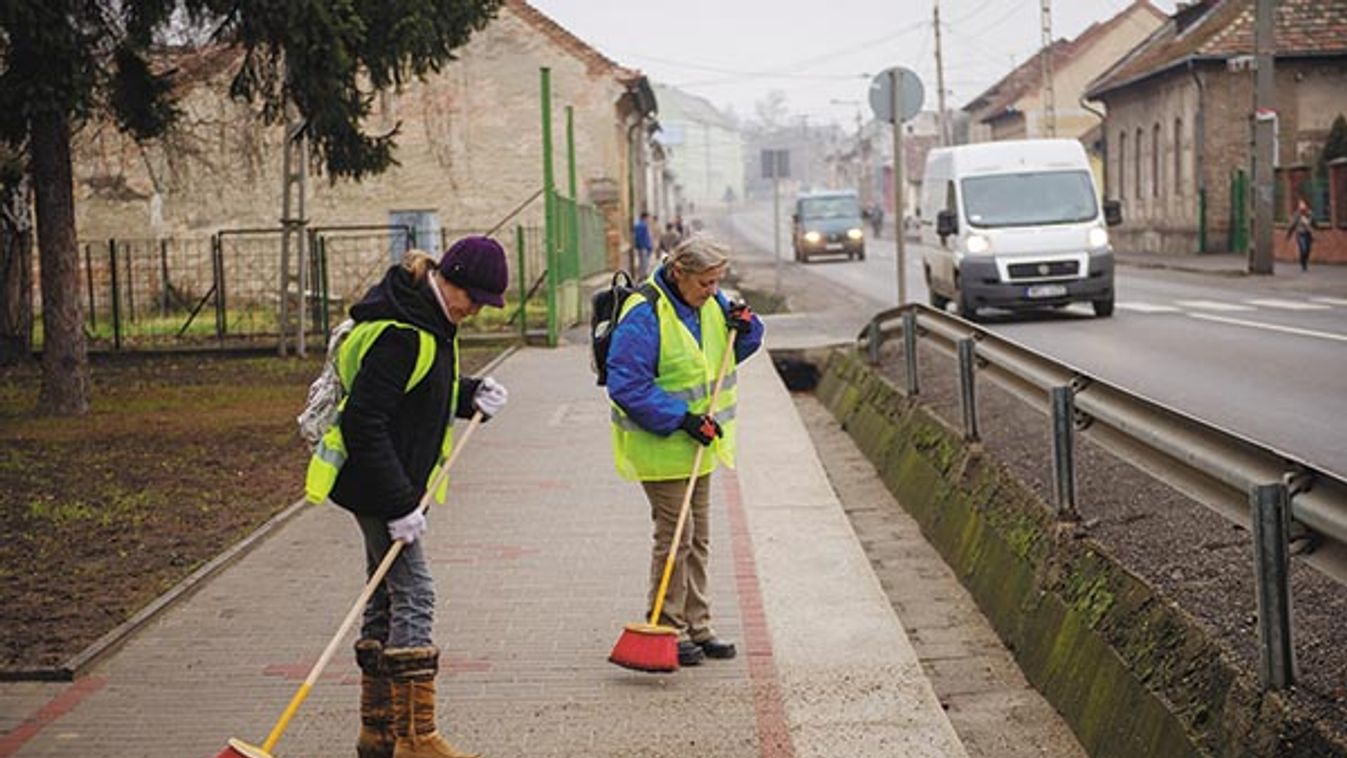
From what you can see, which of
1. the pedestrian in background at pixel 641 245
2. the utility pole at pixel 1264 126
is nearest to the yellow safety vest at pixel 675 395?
the utility pole at pixel 1264 126

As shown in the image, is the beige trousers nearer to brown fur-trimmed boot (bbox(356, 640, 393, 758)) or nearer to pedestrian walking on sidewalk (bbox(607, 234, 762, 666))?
pedestrian walking on sidewalk (bbox(607, 234, 762, 666))

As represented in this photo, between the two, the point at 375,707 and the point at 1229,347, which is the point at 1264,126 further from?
the point at 375,707

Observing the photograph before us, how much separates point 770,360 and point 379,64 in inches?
226

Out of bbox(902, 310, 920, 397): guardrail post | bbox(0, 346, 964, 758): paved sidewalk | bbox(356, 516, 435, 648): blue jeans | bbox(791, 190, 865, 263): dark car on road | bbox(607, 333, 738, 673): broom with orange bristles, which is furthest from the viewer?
bbox(791, 190, 865, 263): dark car on road

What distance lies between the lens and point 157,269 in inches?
1199

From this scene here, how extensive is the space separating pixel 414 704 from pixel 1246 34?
160 ft

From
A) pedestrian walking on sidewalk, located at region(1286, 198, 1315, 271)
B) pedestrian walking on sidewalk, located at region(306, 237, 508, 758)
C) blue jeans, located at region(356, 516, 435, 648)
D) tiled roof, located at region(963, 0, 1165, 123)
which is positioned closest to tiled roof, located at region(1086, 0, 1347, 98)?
pedestrian walking on sidewalk, located at region(1286, 198, 1315, 271)

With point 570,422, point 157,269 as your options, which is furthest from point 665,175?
point 570,422

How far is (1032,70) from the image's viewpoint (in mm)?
92375

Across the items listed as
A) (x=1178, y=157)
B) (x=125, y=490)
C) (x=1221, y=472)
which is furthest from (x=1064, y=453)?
(x=1178, y=157)

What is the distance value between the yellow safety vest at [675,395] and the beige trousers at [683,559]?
0.08 m

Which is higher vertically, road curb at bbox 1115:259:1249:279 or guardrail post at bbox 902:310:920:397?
guardrail post at bbox 902:310:920:397

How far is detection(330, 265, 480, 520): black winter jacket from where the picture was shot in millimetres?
5875

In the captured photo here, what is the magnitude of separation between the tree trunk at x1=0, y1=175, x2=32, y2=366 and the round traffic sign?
35.5 feet
